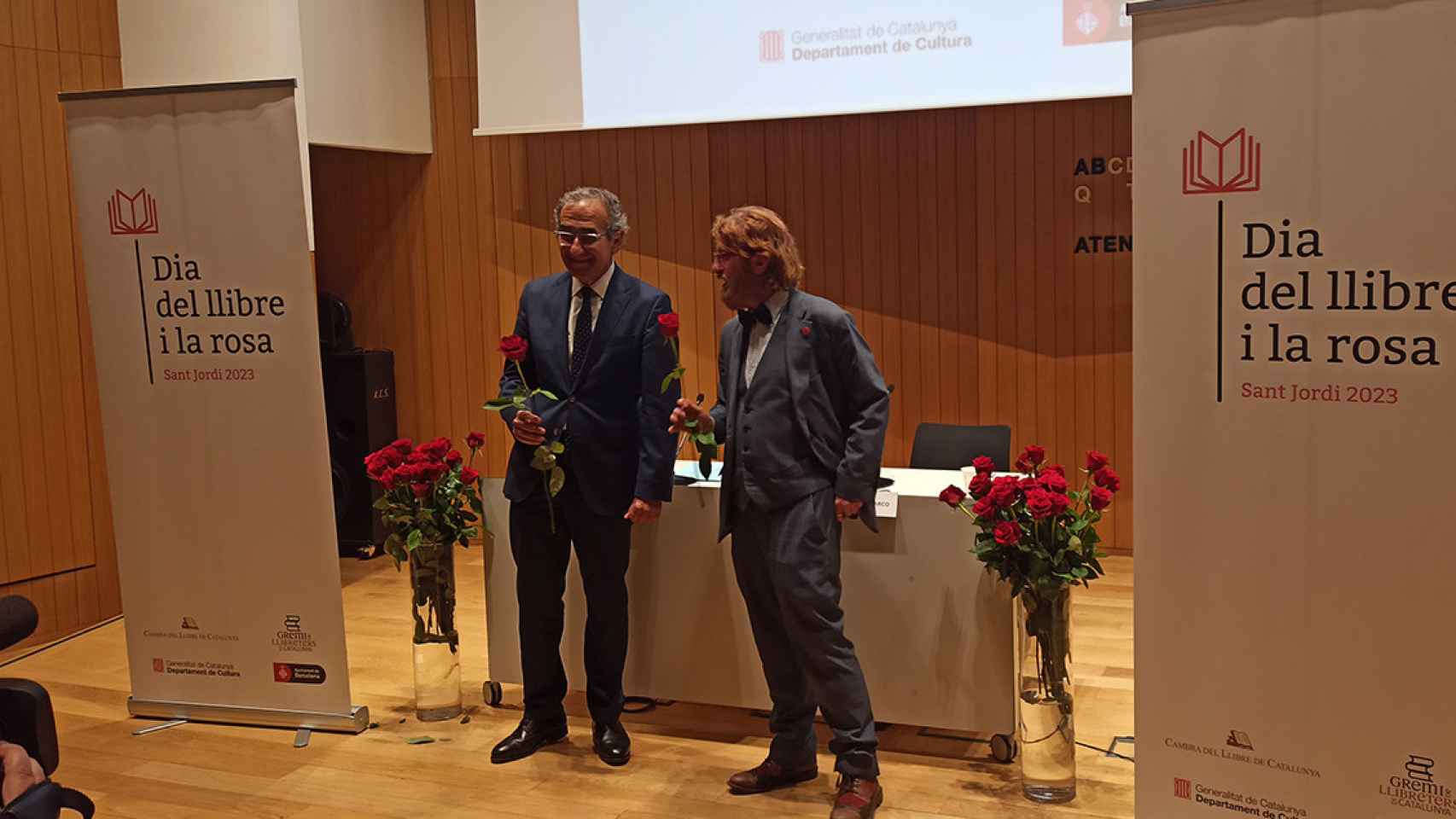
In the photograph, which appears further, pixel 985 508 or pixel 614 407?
pixel 614 407

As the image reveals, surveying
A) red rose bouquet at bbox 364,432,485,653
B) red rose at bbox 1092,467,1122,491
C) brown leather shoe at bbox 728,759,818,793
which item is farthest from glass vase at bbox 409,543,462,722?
red rose at bbox 1092,467,1122,491

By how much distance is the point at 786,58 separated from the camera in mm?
5695

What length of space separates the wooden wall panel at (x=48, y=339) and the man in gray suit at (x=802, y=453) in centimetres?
327

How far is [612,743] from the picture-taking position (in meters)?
3.80

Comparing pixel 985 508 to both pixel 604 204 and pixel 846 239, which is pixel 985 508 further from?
pixel 846 239

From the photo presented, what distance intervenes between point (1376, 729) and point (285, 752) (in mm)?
2948

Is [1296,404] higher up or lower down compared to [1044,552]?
higher up

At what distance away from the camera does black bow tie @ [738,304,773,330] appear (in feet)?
11.3

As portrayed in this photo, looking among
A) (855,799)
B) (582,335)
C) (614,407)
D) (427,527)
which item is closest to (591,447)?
(614,407)

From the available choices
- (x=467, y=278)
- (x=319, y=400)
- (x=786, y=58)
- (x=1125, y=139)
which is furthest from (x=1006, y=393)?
(x=319, y=400)

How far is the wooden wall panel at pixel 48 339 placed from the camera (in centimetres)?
528

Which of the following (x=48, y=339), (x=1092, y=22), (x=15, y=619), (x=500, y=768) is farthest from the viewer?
(x=48, y=339)

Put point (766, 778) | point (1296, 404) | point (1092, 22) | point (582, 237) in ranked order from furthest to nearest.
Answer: point (1092, 22) → point (582, 237) → point (766, 778) → point (1296, 404)

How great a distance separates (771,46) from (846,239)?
98cm
